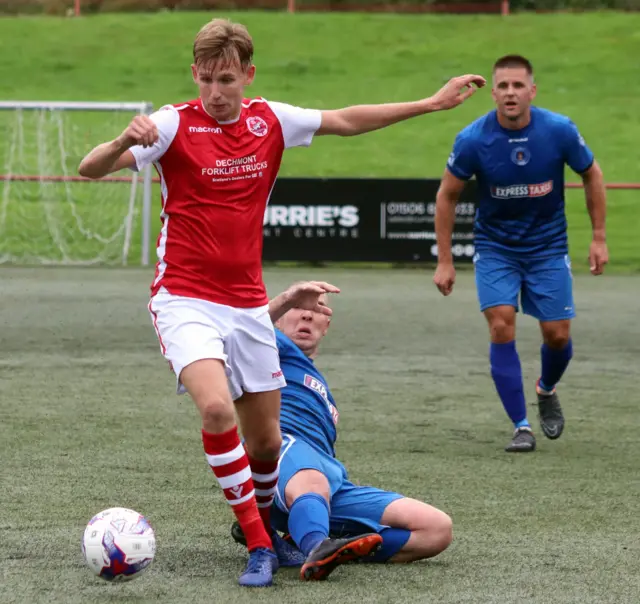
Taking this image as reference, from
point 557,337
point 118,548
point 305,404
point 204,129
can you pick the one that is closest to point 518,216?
point 557,337

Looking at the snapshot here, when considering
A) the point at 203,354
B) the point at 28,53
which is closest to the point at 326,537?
the point at 203,354

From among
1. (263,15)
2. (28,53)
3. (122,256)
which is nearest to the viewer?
(122,256)

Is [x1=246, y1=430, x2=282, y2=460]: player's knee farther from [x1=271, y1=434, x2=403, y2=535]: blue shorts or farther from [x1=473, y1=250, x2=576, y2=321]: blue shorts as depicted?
[x1=473, y1=250, x2=576, y2=321]: blue shorts

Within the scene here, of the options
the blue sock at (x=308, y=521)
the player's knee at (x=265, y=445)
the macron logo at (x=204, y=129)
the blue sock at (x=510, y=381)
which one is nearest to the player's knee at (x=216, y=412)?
the player's knee at (x=265, y=445)

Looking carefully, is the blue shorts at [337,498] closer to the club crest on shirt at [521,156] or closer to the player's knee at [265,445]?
the player's knee at [265,445]

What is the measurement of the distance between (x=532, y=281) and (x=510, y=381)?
565mm

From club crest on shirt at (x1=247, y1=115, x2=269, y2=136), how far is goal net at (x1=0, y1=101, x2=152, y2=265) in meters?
14.0

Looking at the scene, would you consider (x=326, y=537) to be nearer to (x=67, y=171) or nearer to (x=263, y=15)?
(x=67, y=171)

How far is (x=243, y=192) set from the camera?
15.6 feet

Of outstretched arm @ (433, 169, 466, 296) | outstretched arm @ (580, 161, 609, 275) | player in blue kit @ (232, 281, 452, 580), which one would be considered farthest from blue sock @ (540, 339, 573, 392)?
player in blue kit @ (232, 281, 452, 580)

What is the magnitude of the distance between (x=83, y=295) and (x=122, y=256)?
201 inches

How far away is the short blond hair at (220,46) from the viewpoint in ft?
15.0

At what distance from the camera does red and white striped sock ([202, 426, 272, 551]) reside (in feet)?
14.8

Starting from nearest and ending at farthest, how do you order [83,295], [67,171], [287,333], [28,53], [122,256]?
[287,333] → [83,295] → [122,256] → [67,171] → [28,53]
